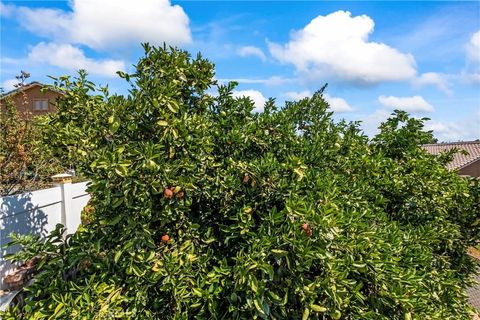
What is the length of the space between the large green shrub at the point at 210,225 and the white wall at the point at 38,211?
3.98 ft

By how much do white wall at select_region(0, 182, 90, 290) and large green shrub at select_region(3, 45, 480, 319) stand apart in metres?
1.21

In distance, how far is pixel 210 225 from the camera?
3.28 metres

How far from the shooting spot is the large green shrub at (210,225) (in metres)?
2.60

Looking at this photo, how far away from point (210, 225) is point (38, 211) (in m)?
3.03

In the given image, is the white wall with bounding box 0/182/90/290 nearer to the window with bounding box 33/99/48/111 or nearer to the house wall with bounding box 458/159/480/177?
the window with bounding box 33/99/48/111

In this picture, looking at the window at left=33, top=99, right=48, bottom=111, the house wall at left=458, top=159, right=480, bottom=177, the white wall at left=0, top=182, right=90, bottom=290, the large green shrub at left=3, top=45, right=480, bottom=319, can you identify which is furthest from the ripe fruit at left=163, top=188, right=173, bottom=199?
the house wall at left=458, top=159, right=480, bottom=177

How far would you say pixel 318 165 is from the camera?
3.49m

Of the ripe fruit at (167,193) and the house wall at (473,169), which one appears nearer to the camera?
the ripe fruit at (167,193)

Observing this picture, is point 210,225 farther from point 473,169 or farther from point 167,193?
point 473,169

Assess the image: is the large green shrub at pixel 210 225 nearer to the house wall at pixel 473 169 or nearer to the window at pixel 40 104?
the house wall at pixel 473 169

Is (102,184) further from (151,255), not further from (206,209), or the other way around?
(206,209)

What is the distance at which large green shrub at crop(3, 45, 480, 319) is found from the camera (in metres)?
2.60

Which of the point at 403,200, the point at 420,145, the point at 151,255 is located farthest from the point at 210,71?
the point at 420,145

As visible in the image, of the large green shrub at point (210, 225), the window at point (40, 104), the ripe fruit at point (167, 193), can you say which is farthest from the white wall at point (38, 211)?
the window at point (40, 104)
